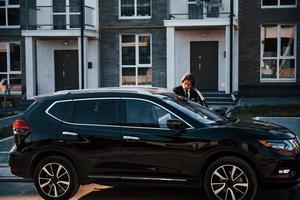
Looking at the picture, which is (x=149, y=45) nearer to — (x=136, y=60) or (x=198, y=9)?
(x=136, y=60)

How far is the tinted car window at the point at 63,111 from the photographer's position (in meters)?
8.19

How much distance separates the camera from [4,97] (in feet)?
80.1

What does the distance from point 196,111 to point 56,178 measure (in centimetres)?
238

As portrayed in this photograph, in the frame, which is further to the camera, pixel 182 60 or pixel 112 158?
pixel 182 60

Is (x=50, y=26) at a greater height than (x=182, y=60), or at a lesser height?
greater

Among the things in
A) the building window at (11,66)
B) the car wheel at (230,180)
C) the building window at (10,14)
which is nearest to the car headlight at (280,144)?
the car wheel at (230,180)

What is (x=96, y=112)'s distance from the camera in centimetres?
811

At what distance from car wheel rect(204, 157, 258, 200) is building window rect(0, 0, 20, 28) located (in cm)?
2083

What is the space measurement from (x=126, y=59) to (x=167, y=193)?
694 inches

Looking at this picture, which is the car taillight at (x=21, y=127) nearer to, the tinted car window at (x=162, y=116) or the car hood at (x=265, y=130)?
the tinted car window at (x=162, y=116)

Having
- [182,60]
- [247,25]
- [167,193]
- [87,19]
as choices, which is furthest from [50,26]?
[167,193]

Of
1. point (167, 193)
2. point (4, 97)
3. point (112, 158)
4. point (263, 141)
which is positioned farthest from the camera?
point (4, 97)

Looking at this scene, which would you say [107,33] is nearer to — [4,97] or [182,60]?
[182,60]

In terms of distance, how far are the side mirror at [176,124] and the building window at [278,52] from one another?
18008 mm
